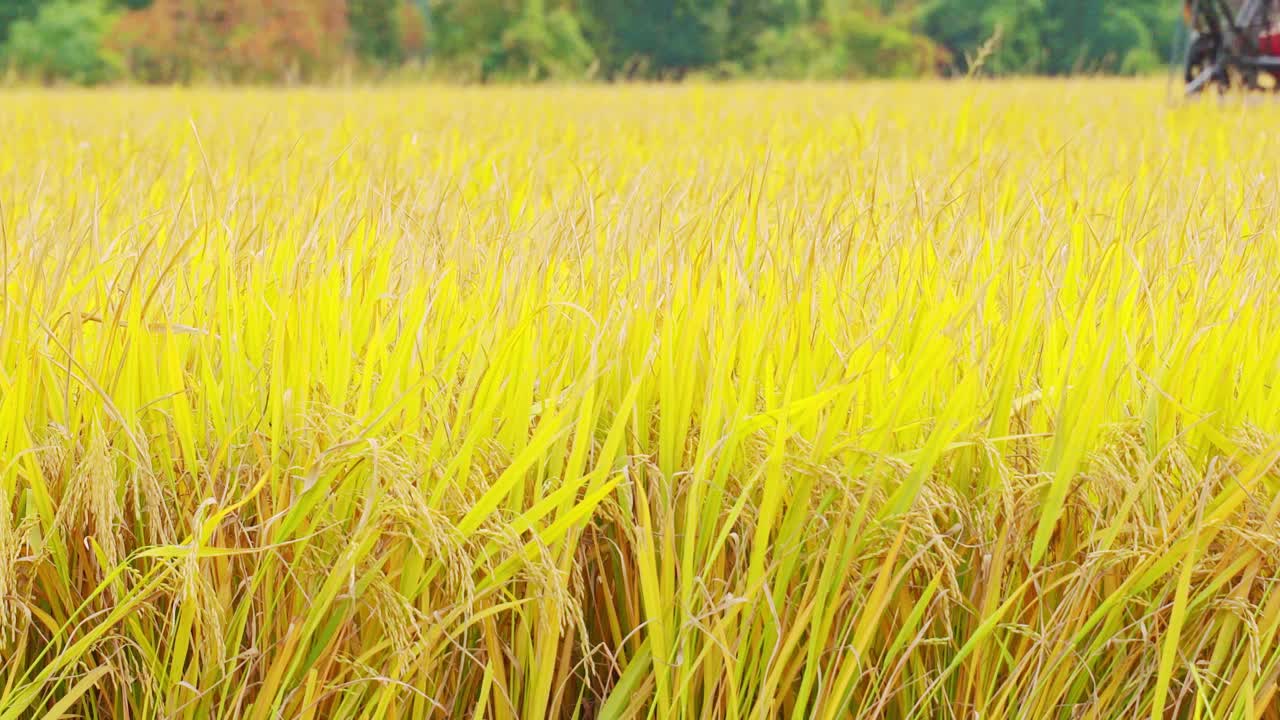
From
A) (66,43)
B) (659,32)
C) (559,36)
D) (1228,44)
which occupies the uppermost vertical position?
(1228,44)

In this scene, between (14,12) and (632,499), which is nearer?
(632,499)

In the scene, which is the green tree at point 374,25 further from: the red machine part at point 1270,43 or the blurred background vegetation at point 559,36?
the red machine part at point 1270,43

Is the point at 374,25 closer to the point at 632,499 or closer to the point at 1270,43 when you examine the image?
the point at 1270,43

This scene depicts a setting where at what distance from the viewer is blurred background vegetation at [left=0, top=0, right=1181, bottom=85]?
16969mm

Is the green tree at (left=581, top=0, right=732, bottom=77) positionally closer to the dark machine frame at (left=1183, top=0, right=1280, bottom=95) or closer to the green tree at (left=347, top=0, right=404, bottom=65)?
the green tree at (left=347, top=0, right=404, bottom=65)

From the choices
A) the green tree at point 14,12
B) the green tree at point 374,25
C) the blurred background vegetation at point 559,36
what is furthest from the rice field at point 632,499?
the green tree at point 14,12

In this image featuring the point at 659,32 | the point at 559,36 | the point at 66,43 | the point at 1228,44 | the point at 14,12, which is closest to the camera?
the point at 1228,44

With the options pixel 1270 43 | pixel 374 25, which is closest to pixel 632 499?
pixel 1270 43

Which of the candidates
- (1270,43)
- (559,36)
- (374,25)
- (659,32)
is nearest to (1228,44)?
(1270,43)

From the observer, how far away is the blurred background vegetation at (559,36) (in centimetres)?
1697

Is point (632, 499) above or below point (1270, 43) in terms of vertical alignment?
below

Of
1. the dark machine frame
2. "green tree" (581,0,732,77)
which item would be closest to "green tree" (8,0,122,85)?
"green tree" (581,0,732,77)

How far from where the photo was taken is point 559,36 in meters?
20.5

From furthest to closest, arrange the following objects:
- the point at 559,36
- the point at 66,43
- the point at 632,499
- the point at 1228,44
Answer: the point at 559,36 < the point at 66,43 < the point at 1228,44 < the point at 632,499
